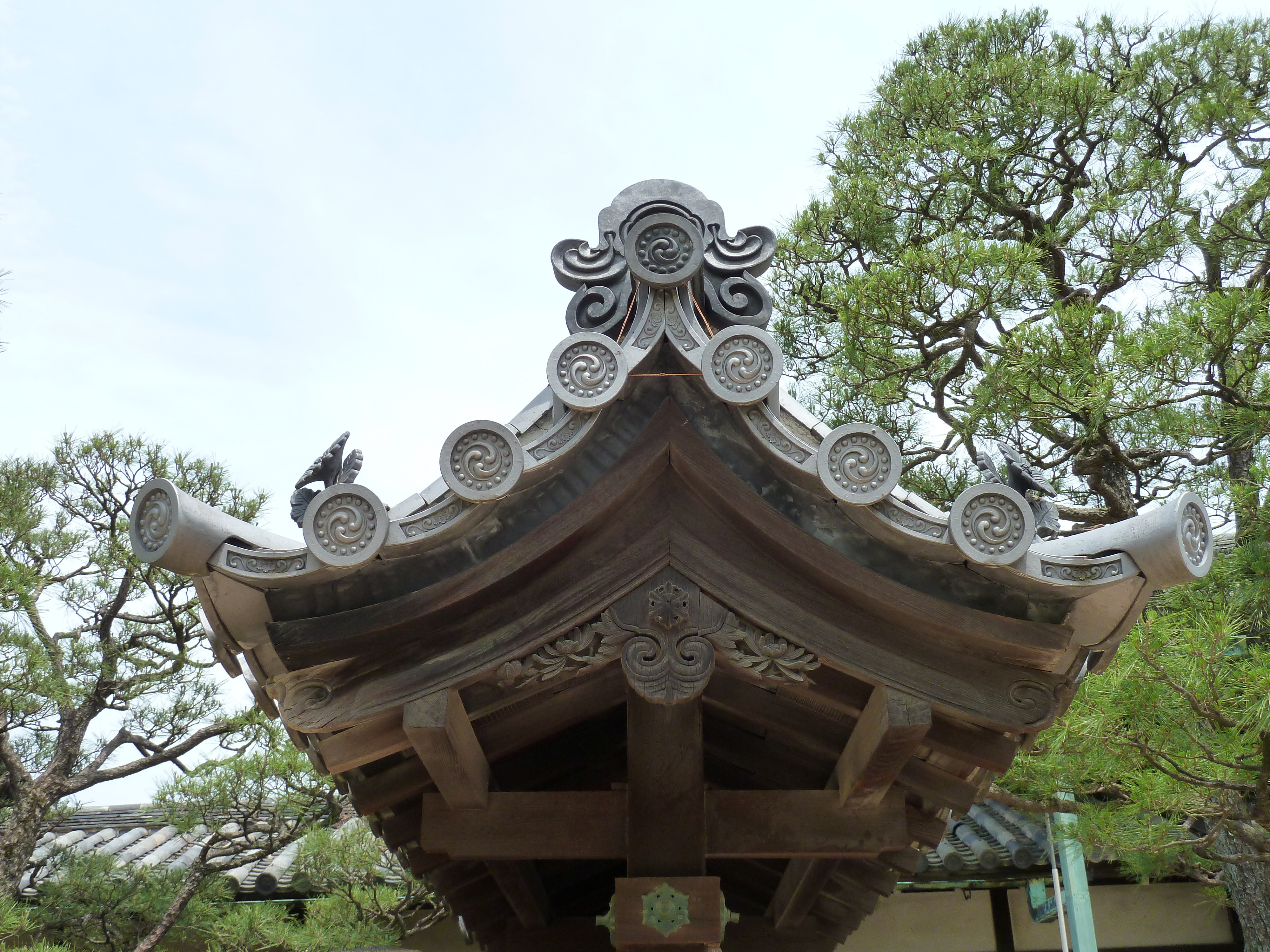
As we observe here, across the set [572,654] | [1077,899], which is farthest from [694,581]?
[1077,899]

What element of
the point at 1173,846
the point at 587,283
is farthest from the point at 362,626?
the point at 1173,846

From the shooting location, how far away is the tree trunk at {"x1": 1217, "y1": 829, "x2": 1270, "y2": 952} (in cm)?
707

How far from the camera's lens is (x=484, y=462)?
2.34 m

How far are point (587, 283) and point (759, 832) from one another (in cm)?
175

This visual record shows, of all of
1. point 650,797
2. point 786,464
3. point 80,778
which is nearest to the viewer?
point 786,464

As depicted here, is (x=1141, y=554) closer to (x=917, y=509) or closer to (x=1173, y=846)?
(x=917, y=509)

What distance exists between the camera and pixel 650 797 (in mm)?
3105

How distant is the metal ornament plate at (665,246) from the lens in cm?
251

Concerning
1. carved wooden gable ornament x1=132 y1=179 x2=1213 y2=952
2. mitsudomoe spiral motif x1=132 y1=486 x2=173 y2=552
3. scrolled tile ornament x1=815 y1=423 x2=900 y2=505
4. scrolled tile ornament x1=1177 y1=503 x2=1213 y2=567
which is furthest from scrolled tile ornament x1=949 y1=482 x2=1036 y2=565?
mitsudomoe spiral motif x1=132 y1=486 x2=173 y2=552

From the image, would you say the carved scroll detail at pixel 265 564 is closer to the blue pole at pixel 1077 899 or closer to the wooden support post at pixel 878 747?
the wooden support post at pixel 878 747

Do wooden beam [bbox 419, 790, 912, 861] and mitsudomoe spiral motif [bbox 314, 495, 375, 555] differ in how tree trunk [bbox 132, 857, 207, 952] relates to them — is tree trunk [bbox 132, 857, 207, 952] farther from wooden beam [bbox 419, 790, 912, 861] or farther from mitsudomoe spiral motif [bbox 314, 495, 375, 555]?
mitsudomoe spiral motif [bbox 314, 495, 375, 555]

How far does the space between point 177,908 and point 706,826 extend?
225 inches

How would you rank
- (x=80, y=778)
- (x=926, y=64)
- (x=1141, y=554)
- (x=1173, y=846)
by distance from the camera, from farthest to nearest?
(x=926, y=64) < (x=80, y=778) < (x=1173, y=846) < (x=1141, y=554)

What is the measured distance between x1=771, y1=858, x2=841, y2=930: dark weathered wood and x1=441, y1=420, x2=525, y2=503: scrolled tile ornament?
2221mm
